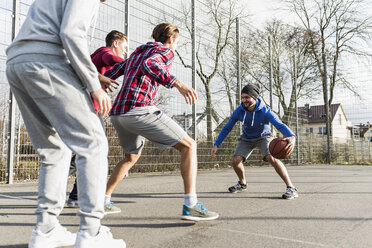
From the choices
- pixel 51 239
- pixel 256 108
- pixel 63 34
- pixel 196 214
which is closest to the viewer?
pixel 63 34

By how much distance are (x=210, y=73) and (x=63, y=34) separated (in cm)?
832

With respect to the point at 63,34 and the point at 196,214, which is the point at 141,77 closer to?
the point at 63,34

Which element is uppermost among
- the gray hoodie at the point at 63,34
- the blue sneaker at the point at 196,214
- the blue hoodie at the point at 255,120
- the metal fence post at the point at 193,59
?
the metal fence post at the point at 193,59

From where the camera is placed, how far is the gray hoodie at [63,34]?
5.76 feet

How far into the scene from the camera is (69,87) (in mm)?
1821

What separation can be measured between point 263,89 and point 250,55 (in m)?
1.69

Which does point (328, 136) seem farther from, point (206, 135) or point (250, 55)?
point (206, 135)

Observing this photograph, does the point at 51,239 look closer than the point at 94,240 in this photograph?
No

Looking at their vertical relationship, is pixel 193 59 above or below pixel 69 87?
above

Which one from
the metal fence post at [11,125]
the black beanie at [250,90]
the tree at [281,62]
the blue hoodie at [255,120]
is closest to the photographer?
the black beanie at [250,90]

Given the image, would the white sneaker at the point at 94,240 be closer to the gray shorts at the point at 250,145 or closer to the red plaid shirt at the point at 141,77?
the red plaid shirt at the point at 141,77

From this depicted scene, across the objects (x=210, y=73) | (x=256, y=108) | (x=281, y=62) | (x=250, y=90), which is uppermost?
(x=281, y=62)

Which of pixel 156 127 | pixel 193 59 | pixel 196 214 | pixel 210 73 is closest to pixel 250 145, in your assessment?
pixel 196 214

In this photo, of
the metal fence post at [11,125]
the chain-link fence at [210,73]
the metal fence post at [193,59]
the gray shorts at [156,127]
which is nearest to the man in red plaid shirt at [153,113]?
the gray shorts at [156,127]
